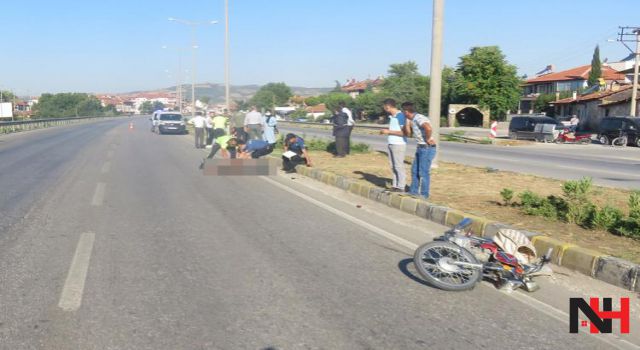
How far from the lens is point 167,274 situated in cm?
562

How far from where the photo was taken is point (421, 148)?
969cm

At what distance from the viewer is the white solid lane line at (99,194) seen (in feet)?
32.5

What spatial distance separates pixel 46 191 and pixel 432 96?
8.46 meters

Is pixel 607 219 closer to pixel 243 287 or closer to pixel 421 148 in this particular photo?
pixel 421 148

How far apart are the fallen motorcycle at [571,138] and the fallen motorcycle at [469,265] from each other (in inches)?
1195

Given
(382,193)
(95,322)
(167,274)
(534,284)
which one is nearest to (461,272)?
(534,284)

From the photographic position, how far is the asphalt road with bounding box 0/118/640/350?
416cm

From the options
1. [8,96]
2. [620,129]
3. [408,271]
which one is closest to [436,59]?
[408,271]

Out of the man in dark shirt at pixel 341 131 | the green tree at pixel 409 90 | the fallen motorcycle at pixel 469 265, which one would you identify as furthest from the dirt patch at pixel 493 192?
the green tree at pixel 409 90

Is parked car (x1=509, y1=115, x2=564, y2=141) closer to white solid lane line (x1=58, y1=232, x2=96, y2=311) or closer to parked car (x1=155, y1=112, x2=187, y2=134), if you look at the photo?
parked car (x1=155, y1=112, x2=187, y2=134)

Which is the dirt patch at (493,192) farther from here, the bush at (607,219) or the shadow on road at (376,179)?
the bush at (607,219)

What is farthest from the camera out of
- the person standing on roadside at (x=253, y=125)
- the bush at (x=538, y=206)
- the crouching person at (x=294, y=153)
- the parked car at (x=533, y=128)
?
the parked car at (x=533, y=128)

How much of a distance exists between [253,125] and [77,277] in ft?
45.7

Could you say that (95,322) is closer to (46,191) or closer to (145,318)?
(145,318)
